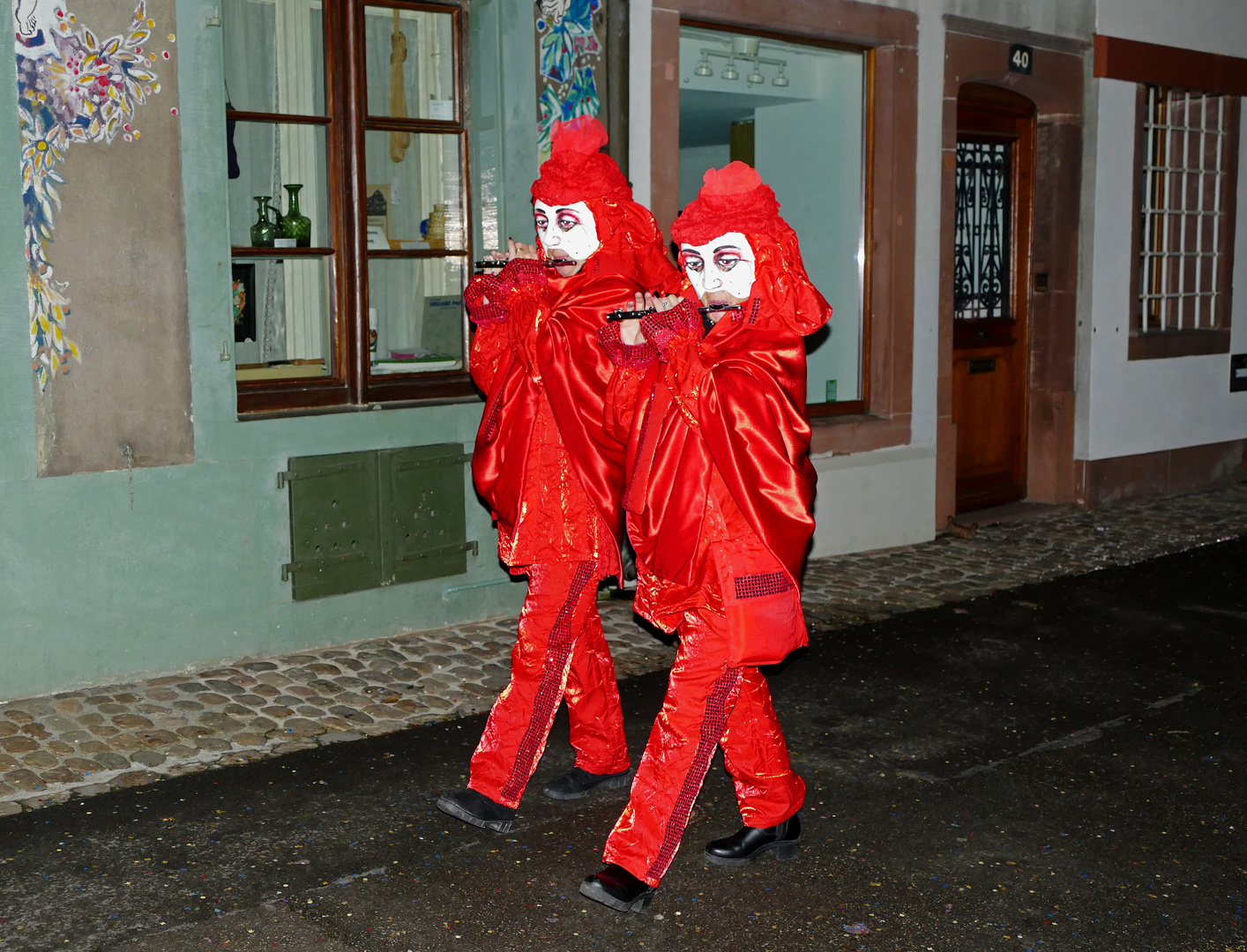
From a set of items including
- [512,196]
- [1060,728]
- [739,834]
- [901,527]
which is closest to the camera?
[739,834]

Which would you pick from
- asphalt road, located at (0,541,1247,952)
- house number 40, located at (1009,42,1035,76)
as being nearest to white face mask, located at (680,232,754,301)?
asphalt road, located at (0,541,1247,952)

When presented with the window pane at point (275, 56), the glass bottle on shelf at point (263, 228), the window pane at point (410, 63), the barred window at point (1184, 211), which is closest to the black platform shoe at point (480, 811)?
the glass bottle on shelf at point (263, 228)

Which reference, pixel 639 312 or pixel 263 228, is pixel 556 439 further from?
pixel 263 228

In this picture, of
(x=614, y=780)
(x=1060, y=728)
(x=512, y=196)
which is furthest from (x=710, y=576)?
(x=512, y=196)

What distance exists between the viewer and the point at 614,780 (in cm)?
456

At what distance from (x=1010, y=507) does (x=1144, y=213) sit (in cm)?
270

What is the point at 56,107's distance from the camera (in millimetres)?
5387

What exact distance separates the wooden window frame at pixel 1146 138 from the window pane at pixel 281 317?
21.1 feet

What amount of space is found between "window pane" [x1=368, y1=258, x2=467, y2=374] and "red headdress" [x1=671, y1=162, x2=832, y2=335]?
3.35m

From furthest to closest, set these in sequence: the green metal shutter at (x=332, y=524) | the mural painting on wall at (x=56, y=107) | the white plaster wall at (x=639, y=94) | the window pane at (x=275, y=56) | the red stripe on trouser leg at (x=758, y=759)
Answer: the white plaster wall at (x=639, y=94)
the window pane at (x=275, y=56)
the green metal shutter at (x=332, y=524)
the mural painting on wall at (x=56, y=107)
the red stripe on trouser leg at (x=758, y=759)

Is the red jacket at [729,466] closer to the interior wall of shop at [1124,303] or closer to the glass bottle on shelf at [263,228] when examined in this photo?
the glass bottle on shelf at [263,228]

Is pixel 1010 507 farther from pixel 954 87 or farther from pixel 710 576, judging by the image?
pixel 710 576

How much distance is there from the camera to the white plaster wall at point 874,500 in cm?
834

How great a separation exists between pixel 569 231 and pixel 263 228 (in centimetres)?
271
